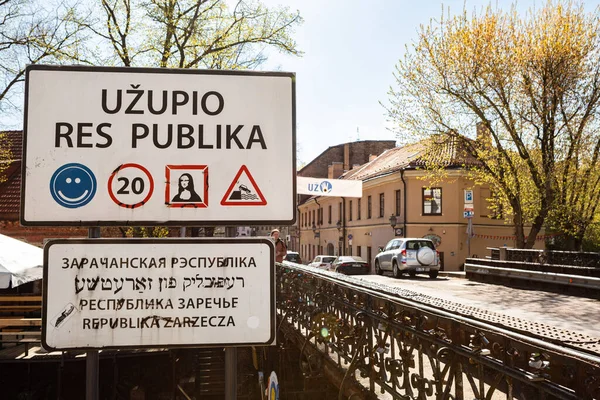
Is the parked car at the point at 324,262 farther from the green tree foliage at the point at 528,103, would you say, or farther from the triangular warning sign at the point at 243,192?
the triangular warning sign at the point at 243,192

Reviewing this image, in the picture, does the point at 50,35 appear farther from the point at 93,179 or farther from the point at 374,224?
the point at 374,224

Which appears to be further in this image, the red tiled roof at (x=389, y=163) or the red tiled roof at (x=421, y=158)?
the red tiled roof at (x=389, y=163)

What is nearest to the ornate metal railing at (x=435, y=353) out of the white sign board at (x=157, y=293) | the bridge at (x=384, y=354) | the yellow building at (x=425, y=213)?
the bridge at (x=384, y=354)

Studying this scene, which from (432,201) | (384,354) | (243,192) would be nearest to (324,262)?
(432,201)

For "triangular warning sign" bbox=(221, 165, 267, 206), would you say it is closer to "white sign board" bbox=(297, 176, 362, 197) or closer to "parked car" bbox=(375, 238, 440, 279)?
"white sign board" bbox=(297, 176, 362, 197)

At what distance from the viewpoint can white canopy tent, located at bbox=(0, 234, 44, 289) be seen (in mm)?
9352

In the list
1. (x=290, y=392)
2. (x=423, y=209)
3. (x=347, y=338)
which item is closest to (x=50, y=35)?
(x=290, y=392)

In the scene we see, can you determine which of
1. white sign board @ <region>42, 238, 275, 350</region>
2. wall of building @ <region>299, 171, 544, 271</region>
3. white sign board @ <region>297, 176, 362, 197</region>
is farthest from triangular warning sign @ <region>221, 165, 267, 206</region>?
wall of building @ <region>299, 171, 544, 271</region>

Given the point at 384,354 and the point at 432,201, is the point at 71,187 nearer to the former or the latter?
the point at 384,354

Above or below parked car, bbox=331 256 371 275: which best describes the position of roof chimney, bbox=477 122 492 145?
above

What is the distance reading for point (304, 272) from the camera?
26.6 feet

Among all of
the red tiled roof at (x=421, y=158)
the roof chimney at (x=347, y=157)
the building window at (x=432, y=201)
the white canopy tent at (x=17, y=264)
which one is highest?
the roof chimney at (x=347, y=157)

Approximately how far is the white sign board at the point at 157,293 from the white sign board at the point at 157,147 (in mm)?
119

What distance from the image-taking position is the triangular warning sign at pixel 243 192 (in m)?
2.25
